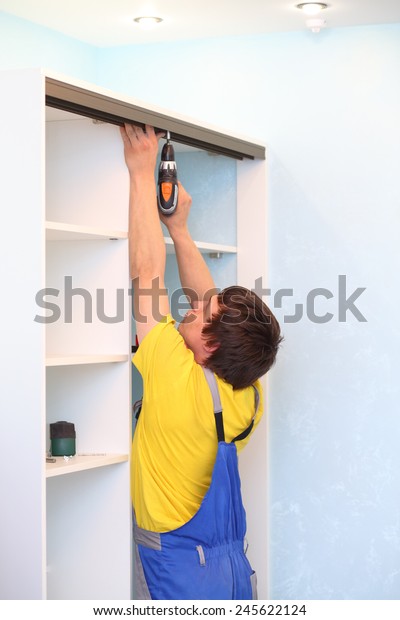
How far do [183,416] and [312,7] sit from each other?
1.37m

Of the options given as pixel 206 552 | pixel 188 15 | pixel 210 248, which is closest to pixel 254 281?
pixel 210 248

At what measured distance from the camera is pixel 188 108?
3424mm

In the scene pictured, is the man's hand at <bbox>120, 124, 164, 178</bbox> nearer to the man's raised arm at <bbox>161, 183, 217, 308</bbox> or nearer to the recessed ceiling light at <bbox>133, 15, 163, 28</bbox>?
the man's raised arm at <bbox>161, 183, 217, 308</bbox>

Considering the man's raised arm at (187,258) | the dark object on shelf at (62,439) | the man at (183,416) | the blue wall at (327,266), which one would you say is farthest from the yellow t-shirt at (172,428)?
the blue wall at (327,266)

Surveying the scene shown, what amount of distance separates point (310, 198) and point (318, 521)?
45.1 inches

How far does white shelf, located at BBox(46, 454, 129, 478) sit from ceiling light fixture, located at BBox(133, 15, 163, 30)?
148 cm

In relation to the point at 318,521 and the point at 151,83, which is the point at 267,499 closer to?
the point at 318,521

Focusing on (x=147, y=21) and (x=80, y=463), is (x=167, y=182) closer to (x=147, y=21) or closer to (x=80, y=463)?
(x=147, y=21)

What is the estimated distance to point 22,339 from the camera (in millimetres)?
2250

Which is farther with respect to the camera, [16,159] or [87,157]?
[87,157]

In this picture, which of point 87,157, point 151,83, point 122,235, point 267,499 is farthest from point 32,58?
point 267,499

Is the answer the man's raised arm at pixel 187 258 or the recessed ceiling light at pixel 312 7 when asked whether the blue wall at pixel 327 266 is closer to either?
the recessed ceiling light at pixel 312 7

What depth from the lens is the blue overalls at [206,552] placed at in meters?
2.56

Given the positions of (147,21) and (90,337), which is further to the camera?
(147,21)
